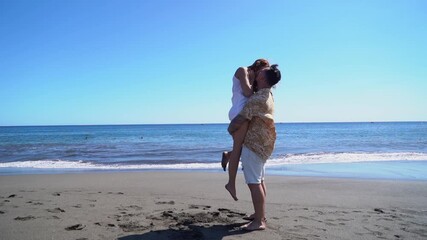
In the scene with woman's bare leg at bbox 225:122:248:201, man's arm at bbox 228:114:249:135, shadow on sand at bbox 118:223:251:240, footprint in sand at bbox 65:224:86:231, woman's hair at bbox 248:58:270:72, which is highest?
woman's hair at bbox 248:58:270:72

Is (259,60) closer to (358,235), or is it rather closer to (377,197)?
(358,235)

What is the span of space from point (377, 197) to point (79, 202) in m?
5.24

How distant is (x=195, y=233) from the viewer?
324 centimetres

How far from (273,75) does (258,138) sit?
73 cm

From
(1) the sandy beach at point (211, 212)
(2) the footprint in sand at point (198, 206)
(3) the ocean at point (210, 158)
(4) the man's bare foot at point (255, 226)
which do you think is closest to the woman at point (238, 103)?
(4) the man's bare foot at point (255, 226)

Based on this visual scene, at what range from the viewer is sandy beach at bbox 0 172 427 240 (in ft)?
10.9

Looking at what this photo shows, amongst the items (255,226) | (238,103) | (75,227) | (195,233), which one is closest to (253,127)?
(238,103)

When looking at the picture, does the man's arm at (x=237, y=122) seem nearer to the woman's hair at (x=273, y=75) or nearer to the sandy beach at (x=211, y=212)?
the woman's hair at (x=273, y=75)

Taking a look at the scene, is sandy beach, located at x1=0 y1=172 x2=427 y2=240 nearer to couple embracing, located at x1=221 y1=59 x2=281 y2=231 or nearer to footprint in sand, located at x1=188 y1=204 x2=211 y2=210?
footprint in sand, located at x1=188 y1=204 x2=211 y2=210

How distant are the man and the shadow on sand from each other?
0.21 meters

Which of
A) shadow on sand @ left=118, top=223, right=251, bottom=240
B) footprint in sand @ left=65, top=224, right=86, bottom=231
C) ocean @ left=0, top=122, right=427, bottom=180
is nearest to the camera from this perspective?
shadow on sand @ left=118, top=223, right=251, bottom=240

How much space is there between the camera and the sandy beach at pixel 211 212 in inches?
130

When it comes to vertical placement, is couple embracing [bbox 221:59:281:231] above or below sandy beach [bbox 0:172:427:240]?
above

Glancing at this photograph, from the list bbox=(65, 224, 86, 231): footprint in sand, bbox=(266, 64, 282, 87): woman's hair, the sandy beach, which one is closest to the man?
bbox=(266, 64, 282, 87): woman's hair
